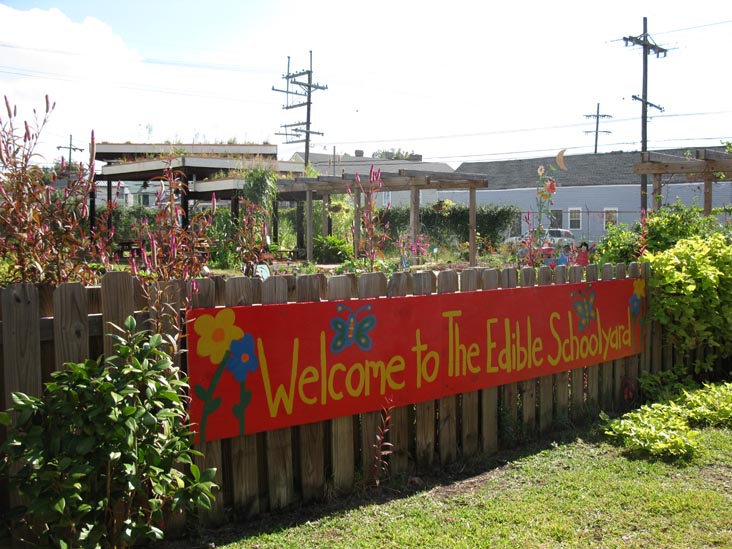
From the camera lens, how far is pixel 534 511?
3898mm

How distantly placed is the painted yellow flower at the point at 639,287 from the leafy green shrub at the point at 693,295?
0.08 m

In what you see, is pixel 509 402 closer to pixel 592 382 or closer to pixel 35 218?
pixel 592 382

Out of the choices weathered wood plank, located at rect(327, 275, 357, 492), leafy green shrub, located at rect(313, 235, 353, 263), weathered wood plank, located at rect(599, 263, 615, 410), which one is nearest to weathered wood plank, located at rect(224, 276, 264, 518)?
weathered wood plank, located at rect(327, 275, 357, 492)

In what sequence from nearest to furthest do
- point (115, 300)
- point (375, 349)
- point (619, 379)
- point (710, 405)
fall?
point (115, 300)
point (375, 349)
point (710, 405)
point (619, 379)

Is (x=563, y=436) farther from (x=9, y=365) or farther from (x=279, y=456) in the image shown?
(x=9, y=365)

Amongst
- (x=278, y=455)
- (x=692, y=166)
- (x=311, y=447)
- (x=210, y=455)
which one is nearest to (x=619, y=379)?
(x=311, y=447)

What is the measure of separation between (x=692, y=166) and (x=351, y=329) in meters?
12.9

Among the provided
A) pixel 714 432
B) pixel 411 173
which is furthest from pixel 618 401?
pixel 411 173

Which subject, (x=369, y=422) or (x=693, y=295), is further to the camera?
(x=693, y=295)

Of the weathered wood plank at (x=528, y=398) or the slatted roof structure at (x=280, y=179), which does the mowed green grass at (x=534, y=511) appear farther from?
the slatted roof structure at (x=280, y=179)

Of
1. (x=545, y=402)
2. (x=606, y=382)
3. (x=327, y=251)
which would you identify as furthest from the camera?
(x=327, y=251)

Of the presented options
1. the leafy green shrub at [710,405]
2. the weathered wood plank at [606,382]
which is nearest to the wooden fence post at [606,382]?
the weathered wood plank at [606,382]

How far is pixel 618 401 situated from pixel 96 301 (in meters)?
4.62

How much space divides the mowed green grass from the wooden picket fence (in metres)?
0.16
